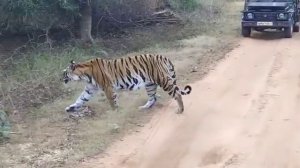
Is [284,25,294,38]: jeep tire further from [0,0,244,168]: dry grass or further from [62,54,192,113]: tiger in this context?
[62,54,192,113]: tiger

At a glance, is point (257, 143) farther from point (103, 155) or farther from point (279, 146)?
point (103, 155)

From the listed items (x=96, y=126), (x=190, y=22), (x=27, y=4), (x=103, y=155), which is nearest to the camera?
(x=103, y=155)

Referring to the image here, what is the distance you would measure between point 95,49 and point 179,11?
520cm

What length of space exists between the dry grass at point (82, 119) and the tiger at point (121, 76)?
0.37 m

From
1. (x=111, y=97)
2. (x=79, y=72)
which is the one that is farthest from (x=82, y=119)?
(x=79, y=72)

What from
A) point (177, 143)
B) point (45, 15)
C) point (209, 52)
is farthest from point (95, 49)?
point (177, 143)

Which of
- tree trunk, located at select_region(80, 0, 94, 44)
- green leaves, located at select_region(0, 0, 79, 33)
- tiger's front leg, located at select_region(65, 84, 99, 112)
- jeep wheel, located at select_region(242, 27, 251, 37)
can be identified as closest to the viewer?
tiger's front leg, located at select_region(65, 84, 99, 112)

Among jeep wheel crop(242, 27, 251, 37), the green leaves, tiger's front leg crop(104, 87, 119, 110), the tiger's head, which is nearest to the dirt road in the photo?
tiger's front leg crop(104, 87, 119, 110)

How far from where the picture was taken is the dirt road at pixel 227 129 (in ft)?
30.5

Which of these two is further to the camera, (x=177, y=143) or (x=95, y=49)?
(x=95, y=49)

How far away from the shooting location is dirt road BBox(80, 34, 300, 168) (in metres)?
9.28

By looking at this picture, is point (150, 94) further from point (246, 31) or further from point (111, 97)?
point (246, 31)

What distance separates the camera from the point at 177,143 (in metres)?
10.0

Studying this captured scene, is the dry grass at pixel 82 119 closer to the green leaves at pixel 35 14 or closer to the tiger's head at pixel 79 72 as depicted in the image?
the tiger's head at pixel 79 72
